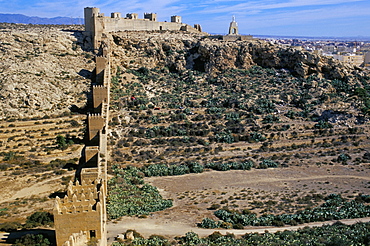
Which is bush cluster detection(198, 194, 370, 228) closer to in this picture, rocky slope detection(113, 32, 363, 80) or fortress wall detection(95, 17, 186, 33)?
rocky slope detection(113, 32, 363, 80)

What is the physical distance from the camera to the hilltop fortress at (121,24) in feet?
115

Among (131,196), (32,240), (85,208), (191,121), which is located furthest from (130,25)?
(85,208)

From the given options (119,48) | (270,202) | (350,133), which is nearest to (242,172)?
(270,202)

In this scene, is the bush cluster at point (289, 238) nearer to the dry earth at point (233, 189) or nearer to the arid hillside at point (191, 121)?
the dry earth at point (233, 189)

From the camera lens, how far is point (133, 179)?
20.3 meters

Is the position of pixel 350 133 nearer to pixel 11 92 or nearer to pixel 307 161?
pixel 307 161

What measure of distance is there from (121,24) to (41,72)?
12.6m

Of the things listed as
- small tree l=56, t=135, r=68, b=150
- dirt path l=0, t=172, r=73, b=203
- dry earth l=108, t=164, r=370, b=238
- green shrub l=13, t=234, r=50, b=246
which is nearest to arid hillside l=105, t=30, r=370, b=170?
dry earth l=108, t=164, r=370, b=238

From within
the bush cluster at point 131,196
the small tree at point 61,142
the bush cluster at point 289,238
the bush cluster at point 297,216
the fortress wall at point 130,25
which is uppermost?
the fortress wall at point 130,25

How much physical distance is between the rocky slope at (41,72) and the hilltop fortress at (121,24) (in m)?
2.13

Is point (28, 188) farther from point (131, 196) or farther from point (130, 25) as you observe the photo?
point (130, 25)

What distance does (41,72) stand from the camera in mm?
29875

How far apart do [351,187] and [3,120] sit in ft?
80.5

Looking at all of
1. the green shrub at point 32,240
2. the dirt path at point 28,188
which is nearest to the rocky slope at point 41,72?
the dirt path at point 28,188
